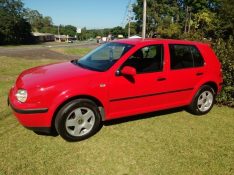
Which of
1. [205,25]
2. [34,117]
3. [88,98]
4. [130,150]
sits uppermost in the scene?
[205,25]

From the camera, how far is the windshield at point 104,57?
17.6 feet

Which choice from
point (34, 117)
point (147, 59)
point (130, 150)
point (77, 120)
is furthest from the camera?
point (147, 59)

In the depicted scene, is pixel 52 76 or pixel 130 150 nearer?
pixel 130 150

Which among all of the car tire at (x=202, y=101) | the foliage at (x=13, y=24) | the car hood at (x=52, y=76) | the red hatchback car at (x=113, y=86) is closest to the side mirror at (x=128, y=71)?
the red hatchback car at (x=113, y=86)

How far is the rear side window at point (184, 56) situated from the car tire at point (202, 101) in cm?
61

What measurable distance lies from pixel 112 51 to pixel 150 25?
55120mm

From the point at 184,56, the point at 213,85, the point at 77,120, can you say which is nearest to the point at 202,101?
the point at 213,85

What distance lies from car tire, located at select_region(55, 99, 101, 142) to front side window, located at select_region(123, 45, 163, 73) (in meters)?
1.04

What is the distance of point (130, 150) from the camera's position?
482cm

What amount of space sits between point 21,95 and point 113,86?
1.54 meters

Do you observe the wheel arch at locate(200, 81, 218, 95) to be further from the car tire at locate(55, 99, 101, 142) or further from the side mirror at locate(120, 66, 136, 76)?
the car tire at locate(55, 99, 101, 142)

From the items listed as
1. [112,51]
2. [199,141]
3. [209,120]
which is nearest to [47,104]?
[112,51]

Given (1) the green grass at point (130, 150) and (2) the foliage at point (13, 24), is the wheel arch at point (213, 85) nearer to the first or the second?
(1) the green grass at point (130, 150)

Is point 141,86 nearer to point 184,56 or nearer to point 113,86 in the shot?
point 113,86
